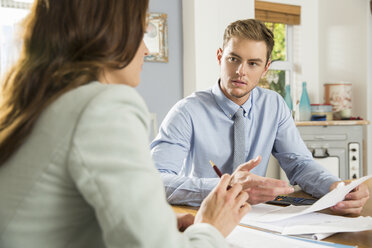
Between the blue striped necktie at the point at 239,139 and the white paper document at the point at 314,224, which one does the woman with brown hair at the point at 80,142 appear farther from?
the blue striped necktie at the point at 239,139

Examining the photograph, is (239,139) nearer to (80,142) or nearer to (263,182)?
(263,182)

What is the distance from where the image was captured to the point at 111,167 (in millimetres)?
531

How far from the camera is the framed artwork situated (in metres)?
3.24

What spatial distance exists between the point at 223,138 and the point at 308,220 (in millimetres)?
730

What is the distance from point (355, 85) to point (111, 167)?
13.5ft

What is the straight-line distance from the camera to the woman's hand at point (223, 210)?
2.40 ft

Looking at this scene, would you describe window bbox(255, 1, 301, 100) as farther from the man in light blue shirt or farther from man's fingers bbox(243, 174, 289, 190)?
man's fingers bbox(243, 174, 289, 190)

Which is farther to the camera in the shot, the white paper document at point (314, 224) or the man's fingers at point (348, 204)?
the man's fingers at point (348, 204)

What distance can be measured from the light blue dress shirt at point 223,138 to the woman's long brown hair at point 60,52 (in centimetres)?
85

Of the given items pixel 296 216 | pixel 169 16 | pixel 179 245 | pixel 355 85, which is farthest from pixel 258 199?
pixel 355 85

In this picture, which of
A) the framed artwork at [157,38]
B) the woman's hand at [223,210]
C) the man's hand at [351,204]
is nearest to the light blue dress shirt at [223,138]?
the man's hand at [351,204]

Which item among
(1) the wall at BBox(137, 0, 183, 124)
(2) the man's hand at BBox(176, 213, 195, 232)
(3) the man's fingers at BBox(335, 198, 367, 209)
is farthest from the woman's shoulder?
(1) the wall at BBox(137, 0, 183, 124)

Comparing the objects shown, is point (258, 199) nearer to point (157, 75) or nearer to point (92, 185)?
point (92, 185)

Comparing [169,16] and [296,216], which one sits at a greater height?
[169,16]
